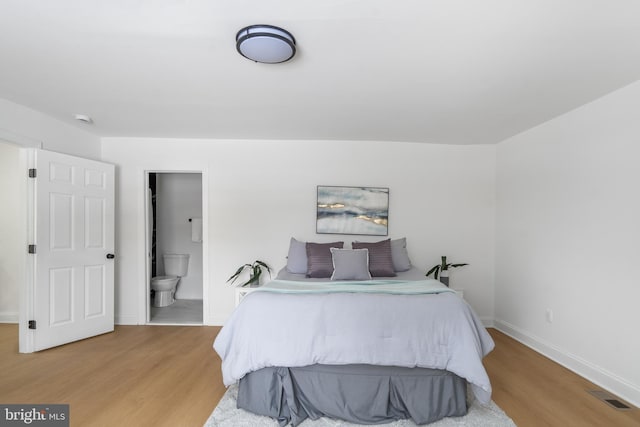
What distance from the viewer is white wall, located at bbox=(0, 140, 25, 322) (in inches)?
141

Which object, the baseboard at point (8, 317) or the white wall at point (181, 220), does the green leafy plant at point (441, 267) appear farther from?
the baseboard at point (8, 317)

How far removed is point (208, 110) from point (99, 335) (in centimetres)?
289

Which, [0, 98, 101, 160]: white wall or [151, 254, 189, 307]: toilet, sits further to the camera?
[151, 254, 189, 307]: toilet

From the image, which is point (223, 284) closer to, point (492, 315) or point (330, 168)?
point (330, 168)

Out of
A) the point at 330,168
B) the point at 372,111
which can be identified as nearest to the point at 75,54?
the point at 372,111

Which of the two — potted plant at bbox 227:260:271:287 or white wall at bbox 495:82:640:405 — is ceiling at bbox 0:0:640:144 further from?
potted plant at bbox 227:260:271:287

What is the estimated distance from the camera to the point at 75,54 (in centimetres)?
181

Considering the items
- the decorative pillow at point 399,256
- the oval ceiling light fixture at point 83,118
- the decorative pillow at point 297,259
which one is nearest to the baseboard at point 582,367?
the decorative pillow at point 399,256

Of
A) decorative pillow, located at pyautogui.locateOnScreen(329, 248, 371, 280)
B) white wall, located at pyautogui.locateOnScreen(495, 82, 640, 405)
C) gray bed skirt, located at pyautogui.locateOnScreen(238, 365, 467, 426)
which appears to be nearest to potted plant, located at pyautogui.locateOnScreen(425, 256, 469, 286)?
white wall, located at pyautogui.locateOnScreen(495, 82, 640, 405)

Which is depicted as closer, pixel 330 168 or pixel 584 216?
pixel 584 216

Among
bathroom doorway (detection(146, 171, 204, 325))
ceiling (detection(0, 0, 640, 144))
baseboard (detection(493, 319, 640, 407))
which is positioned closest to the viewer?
ceiling (detection(0, 0, 640, 144))

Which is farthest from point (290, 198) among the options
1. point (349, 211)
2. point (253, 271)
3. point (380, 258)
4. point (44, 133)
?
point (44, 133)

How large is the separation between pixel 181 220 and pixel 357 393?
13.6 ft

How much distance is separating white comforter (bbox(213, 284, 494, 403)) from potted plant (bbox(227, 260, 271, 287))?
4.82 feet
